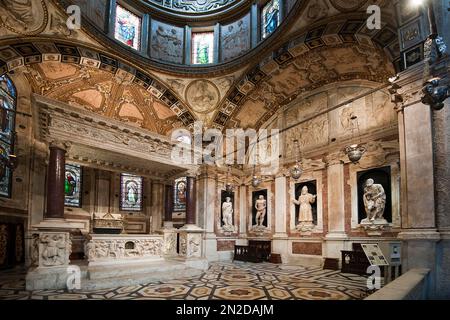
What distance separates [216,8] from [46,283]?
39.1 ft

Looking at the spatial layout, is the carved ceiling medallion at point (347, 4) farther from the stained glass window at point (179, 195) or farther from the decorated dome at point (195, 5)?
the stained glass window at point (179, 195)

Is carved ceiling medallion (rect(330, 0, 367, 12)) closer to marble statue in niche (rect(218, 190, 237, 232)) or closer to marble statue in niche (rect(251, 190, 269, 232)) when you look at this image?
marble statue in niche (rect(251, 190, 269, 232))

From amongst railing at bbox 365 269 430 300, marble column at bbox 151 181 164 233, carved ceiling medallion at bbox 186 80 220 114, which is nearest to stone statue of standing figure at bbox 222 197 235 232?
marble column at bbox 151 181 164 233

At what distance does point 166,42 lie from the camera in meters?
12.6

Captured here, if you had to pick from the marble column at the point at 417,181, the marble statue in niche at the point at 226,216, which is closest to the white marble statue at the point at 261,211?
the marble statue in niche at the point at 226,216

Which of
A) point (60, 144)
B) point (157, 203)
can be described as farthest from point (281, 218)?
point (60, 144)

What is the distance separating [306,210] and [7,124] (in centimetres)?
1178

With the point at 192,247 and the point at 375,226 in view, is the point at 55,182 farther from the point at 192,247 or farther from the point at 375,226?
the point at 375,226

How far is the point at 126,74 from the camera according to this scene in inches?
444

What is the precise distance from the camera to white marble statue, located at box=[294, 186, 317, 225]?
11750mm

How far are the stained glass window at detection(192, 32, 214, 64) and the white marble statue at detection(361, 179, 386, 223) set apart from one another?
27.0 feet

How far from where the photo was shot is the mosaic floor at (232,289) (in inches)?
243
